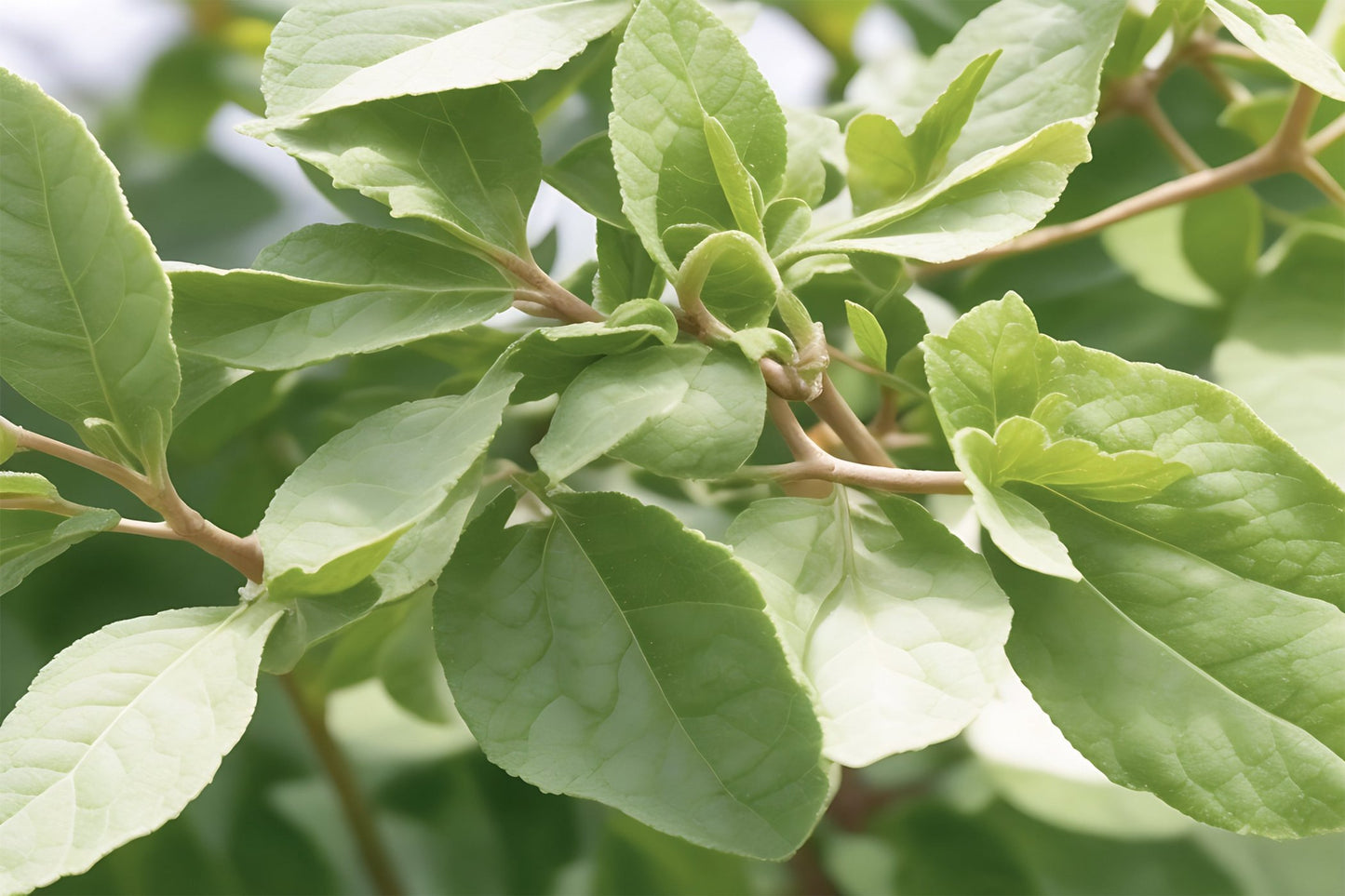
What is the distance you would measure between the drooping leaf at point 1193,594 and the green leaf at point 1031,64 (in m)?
0.09

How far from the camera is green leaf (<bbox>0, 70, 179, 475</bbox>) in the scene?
0.25 metres

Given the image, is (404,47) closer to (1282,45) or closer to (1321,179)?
(1282,45)

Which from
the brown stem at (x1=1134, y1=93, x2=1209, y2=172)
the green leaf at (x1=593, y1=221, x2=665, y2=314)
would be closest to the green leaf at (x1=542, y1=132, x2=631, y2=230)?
the green leaf at (x1=593, y1=221, x2=665, y2=314)

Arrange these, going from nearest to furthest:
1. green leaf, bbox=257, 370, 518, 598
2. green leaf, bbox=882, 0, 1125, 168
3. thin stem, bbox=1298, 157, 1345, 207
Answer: green leaf, bbox=257, 370, 518, 598 < green leaf, bbox=882, 0, 1125, 168 < thin stem, bbox=1298, 157, 1345, 207

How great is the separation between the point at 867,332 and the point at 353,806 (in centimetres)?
38

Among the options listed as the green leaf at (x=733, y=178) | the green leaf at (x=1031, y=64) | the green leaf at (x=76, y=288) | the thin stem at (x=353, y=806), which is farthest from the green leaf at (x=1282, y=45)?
the thin stem at (x=353, y=806)

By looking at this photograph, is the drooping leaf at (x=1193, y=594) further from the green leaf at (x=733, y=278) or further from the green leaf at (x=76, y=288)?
the green leaf at (x=76, y=288)

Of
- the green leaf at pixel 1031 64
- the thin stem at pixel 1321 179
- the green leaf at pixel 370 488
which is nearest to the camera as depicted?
the green leaf at pixel 370 488

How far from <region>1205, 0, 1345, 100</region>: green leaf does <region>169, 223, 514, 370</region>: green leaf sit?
212 millimetres

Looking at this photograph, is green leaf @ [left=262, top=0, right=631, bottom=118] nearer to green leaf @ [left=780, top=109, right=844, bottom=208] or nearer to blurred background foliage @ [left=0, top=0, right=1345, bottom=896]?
green leaf @ [left=780, top=109, right=844, bottom=208]

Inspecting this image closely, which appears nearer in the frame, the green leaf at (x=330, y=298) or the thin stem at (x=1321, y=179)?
the green leaf at (x=330, y=298)

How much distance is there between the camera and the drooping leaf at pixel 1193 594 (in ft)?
0.92

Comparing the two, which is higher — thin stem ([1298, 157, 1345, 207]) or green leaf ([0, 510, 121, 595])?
thin stem ([1298, 157, 1345, 207])

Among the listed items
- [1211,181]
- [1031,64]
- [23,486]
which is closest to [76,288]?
[23,486]
